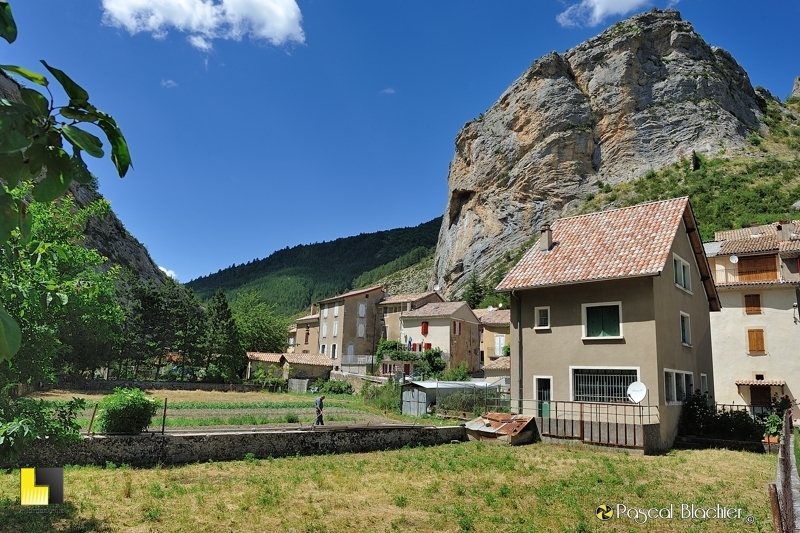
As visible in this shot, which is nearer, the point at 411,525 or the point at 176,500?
the point at 411,525

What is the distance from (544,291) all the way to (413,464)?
32.6ft

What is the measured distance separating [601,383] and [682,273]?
7096 millimetres

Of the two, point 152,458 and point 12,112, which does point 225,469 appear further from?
point 12,112

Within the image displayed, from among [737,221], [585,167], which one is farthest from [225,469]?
[585,167]

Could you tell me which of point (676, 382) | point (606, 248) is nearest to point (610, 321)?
point (606, 248)

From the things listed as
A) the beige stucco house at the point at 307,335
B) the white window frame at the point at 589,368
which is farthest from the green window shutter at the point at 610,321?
the beige stucco house at the point at 307,335

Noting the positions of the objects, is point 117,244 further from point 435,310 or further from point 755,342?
point 755,342

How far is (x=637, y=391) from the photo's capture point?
18969 mm

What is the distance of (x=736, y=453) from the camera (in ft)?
60.4

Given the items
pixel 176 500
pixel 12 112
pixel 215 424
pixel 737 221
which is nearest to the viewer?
pixel 12 112

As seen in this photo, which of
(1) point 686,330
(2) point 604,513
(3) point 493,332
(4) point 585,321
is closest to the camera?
(2) point 604,513

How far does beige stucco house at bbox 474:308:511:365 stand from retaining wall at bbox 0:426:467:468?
3536 centimetres

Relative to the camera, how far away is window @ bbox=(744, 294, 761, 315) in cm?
3212

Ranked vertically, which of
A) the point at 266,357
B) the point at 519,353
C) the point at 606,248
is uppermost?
the point at 606,248
